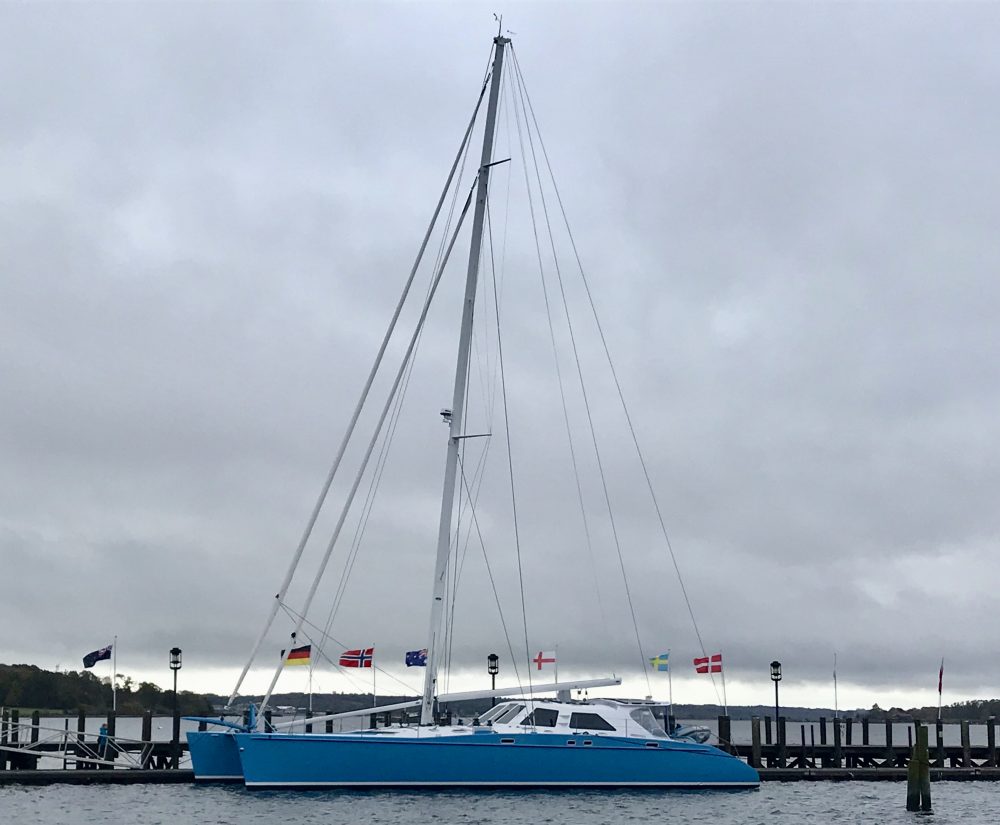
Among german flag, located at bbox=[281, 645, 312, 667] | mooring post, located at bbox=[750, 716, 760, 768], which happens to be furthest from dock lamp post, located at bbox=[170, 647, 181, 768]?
mooring post, located at bbox=[750, 716, 760, 768]

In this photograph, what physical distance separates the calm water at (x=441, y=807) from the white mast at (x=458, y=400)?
4080 millimetres

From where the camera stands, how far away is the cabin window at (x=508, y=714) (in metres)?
41.0

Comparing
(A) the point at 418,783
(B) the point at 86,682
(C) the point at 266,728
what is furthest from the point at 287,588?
(B) the point at 86,682

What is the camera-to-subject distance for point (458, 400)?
41469mm

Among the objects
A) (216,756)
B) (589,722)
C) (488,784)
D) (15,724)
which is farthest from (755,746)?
(15,724)

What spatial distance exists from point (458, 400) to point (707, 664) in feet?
44.6

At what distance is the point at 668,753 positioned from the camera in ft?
134

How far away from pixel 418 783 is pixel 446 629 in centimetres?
482

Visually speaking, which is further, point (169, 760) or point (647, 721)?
point (169, 760)

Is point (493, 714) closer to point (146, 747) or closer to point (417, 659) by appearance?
point (417, 659)

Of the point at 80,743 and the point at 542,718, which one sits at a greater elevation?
the point at 542,718

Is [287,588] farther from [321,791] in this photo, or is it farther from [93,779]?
[93,779]

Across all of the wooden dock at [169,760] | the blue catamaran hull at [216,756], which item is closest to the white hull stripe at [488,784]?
the blue catamaran hull at [216,756]

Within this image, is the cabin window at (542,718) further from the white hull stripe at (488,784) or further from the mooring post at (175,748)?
the mooring post at (175,748)
